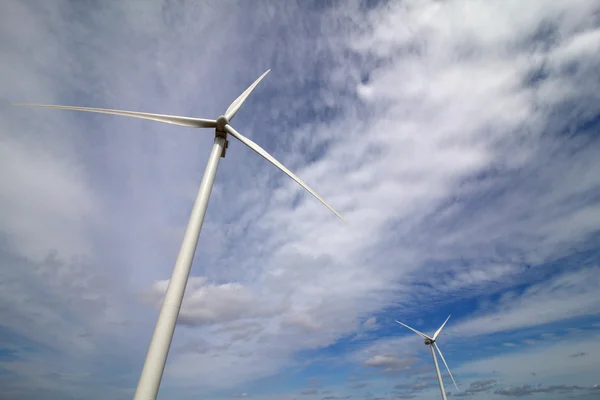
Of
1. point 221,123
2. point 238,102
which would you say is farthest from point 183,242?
point 238,102

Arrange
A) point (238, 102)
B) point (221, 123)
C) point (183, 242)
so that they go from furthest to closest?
point (238, 102), point (221, 123), point (183, 242)

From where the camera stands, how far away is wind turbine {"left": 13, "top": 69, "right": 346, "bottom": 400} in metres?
21.5

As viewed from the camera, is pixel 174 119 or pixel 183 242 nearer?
pixel 183 242

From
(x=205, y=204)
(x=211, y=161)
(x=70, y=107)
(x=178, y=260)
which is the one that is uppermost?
(x=70, y=107)

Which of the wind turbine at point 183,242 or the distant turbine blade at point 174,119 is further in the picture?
the distant turbine blade at point 174,119

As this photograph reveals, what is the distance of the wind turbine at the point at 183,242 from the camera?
21.5 metres

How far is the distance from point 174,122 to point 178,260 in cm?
2357

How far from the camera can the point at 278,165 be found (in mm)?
43969

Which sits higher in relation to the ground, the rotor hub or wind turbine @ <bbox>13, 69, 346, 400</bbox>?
the rotor hub

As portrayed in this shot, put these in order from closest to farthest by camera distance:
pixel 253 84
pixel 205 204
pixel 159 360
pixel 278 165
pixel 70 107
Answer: pixel 159 360 → pixel 205 204 → pixel 70 107 → pixel 278 165 → pixel 253 84

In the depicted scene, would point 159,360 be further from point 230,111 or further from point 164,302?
point 230,111

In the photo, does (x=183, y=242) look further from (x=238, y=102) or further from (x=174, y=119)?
(x=238, y=102)

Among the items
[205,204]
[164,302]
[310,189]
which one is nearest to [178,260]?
[164,302]

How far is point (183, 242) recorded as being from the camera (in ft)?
89.9
